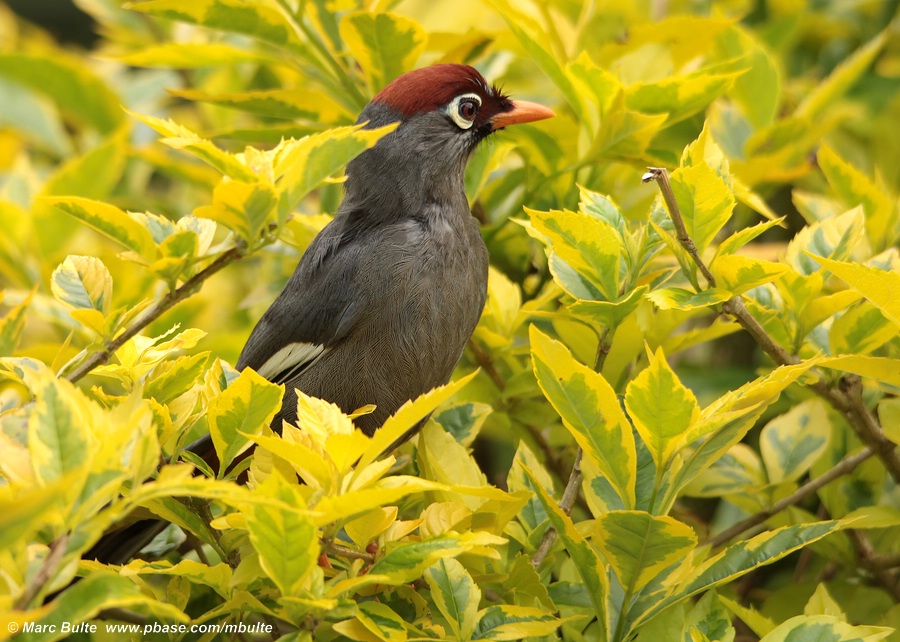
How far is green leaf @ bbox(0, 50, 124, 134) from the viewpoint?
350cm

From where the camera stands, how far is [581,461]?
6.40 ft

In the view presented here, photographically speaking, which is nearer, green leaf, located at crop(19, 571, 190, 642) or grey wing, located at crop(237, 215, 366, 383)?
green leaf, located at crop(19, 571, 190, 642)

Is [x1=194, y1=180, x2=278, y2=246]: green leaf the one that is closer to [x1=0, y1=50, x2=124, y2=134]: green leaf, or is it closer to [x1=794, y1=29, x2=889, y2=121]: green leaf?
[x1=794, y1=29, x2=889, y2=121]: green leaf

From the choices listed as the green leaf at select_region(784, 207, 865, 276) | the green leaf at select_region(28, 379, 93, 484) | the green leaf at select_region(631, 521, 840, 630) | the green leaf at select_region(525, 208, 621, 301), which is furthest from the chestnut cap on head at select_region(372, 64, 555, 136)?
the green leaf at select_region(28, 379, 93, 484)

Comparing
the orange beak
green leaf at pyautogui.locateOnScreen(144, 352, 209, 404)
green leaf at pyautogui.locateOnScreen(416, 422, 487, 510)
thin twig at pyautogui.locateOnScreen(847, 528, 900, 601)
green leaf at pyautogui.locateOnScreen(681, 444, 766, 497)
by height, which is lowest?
thin twig at pyautogui.locateOnScreen(847, 528, 900, 601)

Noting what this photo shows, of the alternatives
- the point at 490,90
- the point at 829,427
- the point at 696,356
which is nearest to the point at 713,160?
the point at 829,427

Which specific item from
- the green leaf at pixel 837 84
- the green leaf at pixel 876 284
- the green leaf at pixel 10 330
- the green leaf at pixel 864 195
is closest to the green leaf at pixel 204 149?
the green leaf at pixel 10 330

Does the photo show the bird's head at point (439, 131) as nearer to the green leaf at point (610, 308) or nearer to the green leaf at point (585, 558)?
the green leaf at point (610, 308)

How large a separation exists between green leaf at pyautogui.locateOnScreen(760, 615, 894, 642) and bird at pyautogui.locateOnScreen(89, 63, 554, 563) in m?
1.16

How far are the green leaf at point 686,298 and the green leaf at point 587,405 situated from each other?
0.65ft

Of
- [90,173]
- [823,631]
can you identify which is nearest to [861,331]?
[823,631]

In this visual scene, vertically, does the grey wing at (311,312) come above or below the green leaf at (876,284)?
below

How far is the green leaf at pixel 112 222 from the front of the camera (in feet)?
6.24

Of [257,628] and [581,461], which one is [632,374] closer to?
[581,461]
